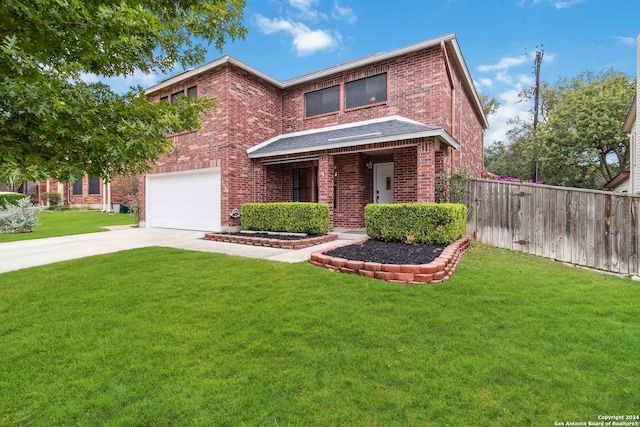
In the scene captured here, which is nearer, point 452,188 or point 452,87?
point 452,188

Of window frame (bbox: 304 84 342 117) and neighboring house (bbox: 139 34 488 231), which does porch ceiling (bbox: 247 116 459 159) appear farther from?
window frame (bbox: 304 84 342 117)

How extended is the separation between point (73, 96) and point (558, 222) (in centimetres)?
929

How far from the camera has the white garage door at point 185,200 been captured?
1129cm

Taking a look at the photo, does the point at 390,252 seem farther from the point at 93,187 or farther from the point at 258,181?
the point at 93,187

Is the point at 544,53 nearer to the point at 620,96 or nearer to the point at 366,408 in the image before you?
the point at 620,96

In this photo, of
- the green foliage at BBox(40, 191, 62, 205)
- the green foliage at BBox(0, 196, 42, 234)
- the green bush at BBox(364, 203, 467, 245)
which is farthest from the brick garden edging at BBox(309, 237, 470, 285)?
the green foliage at BBox(40, 191, 62, 205)

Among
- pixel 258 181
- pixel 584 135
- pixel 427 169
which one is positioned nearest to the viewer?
A: pixel 427 169

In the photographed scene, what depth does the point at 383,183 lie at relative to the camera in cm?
1112

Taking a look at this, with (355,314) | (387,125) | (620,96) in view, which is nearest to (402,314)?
(355,314)

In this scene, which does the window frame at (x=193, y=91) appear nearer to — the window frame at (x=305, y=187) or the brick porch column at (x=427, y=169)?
the window frame at (x=305, y=187)

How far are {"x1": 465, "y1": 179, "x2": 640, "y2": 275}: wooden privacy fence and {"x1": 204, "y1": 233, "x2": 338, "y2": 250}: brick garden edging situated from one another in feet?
14.0

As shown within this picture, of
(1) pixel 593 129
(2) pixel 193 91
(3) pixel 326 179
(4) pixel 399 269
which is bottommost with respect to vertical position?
(4) pixel 399 269

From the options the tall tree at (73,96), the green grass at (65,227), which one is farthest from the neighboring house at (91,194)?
the tall tree at (73,96)

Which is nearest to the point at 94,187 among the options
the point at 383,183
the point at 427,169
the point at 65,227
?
the point at 65,227
